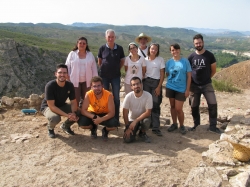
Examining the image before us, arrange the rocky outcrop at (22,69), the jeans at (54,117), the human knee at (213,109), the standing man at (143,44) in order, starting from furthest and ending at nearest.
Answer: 1. the rocky outcrop at (22,69)
2. the human knee at (213,109)
3. the standing man at (143,44)
4. the jeans at (54,117)

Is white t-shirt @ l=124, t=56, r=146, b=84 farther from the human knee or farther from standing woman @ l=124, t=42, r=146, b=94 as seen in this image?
the human knee

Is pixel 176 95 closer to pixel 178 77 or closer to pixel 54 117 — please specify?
pixel 178 77

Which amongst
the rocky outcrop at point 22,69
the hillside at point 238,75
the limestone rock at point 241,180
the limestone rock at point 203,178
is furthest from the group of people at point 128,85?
the rocky outcrop at point 22,69

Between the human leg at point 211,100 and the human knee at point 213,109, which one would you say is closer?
the human leg at point 211,100

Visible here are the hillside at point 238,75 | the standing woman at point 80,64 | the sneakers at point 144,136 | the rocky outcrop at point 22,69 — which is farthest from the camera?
the rocky outcrop at point 22,69

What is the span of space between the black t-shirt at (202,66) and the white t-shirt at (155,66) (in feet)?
2.49

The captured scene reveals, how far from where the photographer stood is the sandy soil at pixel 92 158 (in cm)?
384

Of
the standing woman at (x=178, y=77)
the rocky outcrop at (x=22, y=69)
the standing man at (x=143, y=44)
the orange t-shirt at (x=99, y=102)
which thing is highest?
the standing man at (x=143, y=44)

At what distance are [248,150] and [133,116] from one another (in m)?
2.19

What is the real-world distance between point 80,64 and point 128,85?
115 cm

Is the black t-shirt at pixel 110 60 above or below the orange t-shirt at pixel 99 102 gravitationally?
A: above

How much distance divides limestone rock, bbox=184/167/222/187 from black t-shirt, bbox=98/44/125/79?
2760 mm

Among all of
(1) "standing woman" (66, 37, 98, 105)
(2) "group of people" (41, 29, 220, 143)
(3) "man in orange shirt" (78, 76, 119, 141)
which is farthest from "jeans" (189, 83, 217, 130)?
(1) "standing woman" (66, 37, 98, 105)

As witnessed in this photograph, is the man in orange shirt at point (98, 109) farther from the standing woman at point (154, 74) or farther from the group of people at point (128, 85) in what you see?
the standing woman at point (154, 74)
